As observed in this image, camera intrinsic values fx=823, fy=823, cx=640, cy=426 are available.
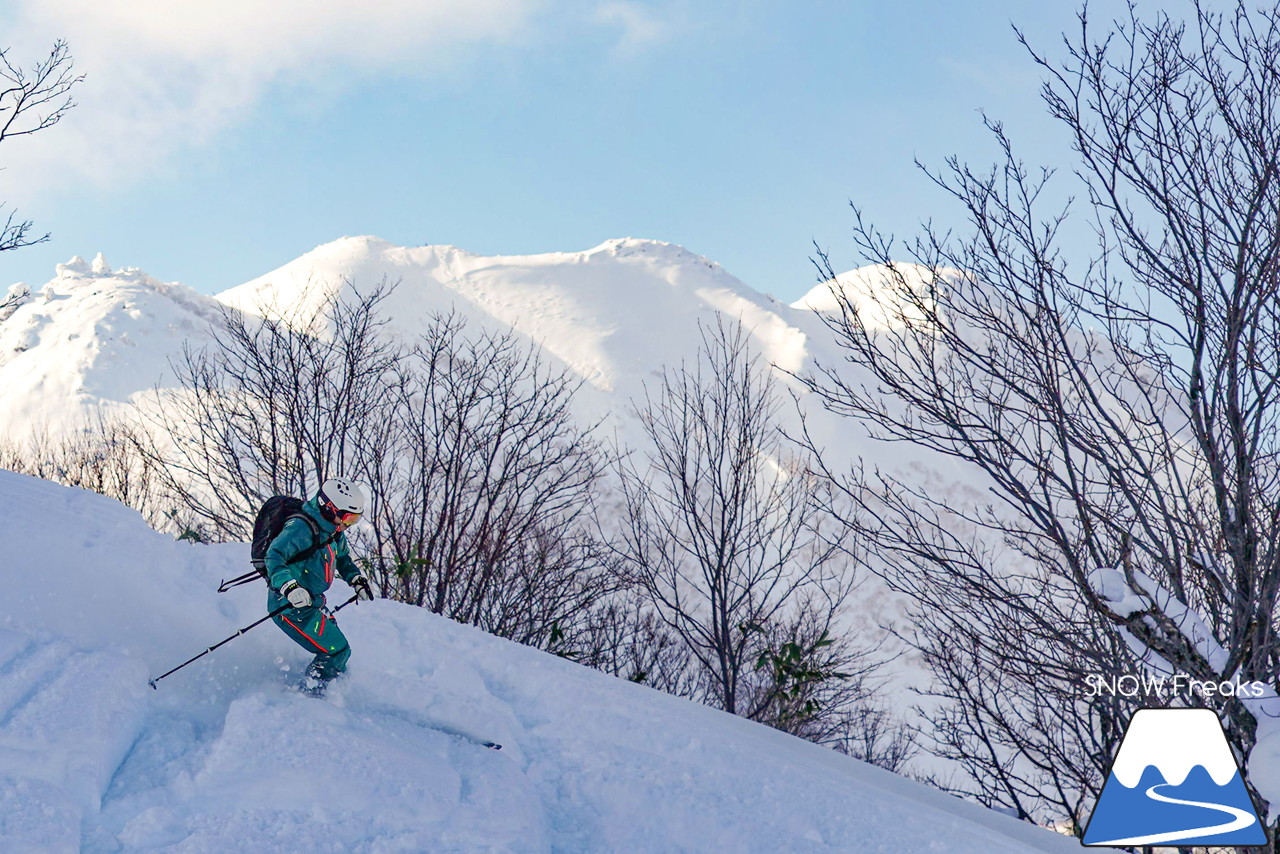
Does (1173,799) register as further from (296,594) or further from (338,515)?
(338,515)

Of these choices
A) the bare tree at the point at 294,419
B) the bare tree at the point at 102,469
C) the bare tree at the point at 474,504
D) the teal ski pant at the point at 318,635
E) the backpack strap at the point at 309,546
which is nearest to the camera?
the teal ski pant at the point at 318,635

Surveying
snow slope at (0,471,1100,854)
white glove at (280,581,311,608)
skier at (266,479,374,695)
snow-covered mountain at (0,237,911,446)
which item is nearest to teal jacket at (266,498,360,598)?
skier at (266,479,374,695)

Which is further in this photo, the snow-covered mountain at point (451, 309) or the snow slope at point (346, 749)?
the snow-covered mountain at point (451, 309)

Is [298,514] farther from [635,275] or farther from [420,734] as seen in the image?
[635,275]

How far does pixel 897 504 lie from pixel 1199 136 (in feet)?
10.2

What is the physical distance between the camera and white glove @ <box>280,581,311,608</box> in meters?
4.96

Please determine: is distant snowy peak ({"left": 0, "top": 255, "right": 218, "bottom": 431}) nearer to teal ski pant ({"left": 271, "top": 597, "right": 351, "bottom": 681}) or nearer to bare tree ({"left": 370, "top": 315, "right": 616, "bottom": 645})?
bare tree ({"left": 370, "top": 315, "right": 616, "bottom": 645})

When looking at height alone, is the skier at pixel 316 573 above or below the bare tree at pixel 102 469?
below

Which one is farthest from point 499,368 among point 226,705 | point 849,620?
point 849,620

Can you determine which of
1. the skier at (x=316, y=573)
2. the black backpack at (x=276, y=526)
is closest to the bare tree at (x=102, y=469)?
the black backpack at (x=276, y=526)

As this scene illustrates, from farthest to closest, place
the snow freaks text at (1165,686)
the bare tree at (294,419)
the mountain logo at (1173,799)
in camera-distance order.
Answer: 1. the bare tree at (294,419)
2. the snow freaks text at (1165,686)
3. the mountain logo at (1173,799)

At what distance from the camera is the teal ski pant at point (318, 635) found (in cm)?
537

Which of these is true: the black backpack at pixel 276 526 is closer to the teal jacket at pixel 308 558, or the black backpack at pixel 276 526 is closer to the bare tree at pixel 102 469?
the teal jacket at pixel 308 558

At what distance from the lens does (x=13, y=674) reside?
4555mm
